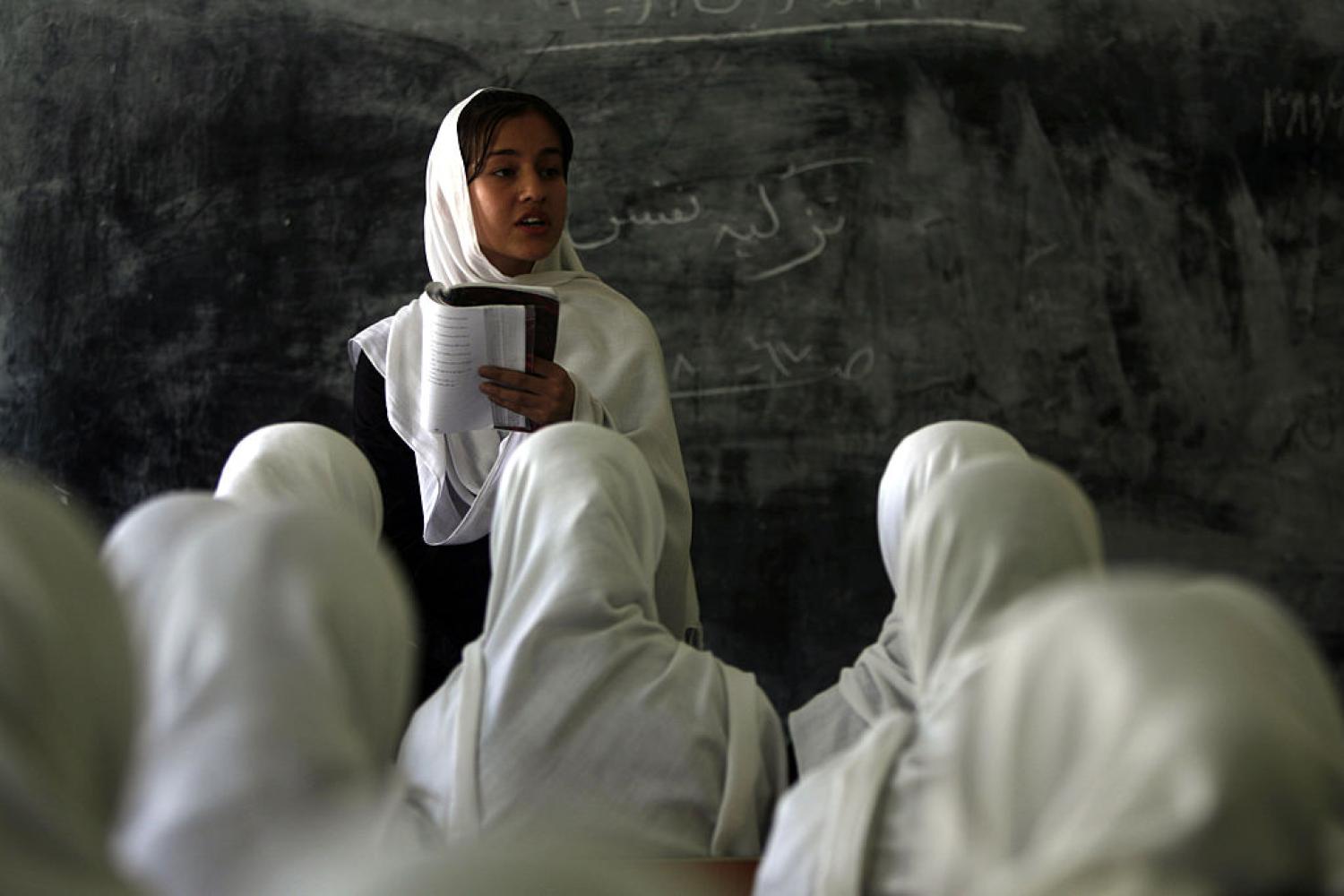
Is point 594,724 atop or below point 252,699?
below

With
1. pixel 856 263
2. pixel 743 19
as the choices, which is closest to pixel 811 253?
pixel 856 263

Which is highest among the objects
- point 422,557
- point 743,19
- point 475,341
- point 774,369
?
point 743,19

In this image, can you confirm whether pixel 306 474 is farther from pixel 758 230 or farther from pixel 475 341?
pixel 758 230

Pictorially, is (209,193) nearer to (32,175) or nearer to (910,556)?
(32,175)

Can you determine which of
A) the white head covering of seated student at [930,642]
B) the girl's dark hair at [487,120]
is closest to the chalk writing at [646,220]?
the girl's dark hair at [487,120]

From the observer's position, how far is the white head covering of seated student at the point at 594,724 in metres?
1.87

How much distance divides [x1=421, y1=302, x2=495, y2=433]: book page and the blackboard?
1655 millimetres

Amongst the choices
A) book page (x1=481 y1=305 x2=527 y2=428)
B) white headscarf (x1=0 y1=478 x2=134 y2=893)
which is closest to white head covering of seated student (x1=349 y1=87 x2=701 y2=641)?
book page (x1=481 y1=305 x2=527 y2=428)

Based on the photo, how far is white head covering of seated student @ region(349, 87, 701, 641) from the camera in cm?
291

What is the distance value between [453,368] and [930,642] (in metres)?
1.25

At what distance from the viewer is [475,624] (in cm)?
290

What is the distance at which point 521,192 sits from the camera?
119 inches

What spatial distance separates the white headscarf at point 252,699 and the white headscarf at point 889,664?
77 cm

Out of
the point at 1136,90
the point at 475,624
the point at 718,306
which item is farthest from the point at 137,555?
the point at 1136,90
